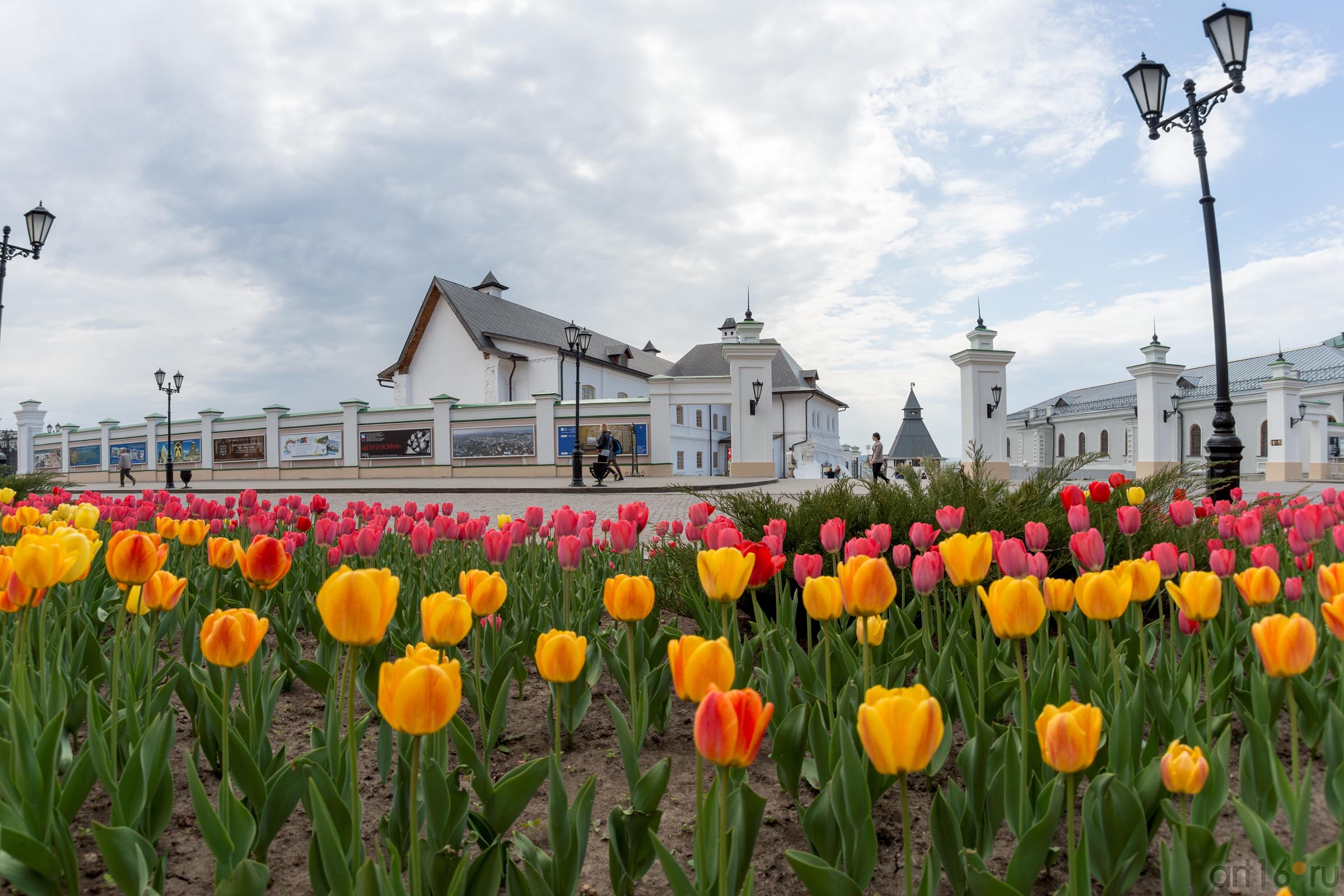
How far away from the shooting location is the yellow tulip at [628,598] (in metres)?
1.62

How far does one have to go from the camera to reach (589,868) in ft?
5.25

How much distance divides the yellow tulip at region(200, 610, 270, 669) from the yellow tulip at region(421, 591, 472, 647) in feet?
0.96

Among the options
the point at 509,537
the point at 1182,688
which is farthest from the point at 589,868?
the point at 1182,688

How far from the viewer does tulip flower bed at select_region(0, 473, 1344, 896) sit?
3.82 feet

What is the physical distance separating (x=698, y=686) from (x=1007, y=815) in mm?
771

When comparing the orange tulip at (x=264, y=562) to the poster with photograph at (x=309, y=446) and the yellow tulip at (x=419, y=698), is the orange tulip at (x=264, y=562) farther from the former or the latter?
the poster with photograph at (x=309, y=446)

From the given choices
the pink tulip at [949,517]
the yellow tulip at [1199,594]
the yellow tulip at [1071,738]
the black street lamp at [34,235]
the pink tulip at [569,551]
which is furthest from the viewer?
the black street lamp at [34,235]

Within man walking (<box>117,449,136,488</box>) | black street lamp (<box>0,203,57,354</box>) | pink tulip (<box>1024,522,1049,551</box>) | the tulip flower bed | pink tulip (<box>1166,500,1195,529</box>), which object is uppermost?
black street lamp (<box>0,203,57,354</box>)

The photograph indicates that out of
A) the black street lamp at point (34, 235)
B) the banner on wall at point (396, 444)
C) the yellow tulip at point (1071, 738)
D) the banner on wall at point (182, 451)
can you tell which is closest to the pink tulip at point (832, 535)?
the yellow tulip at point (1071, 738)

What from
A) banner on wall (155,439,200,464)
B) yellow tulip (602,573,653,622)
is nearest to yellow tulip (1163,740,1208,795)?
yellow tulip (602,573,653,622)

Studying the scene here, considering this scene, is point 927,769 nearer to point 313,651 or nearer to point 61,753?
point 61,753

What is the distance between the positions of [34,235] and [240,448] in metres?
23.1

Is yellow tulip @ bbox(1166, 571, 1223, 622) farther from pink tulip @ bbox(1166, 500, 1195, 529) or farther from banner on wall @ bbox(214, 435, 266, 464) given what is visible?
banner on wall @ bbox(214, 435, 266, 464)

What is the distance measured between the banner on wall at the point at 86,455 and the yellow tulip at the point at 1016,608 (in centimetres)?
5023
